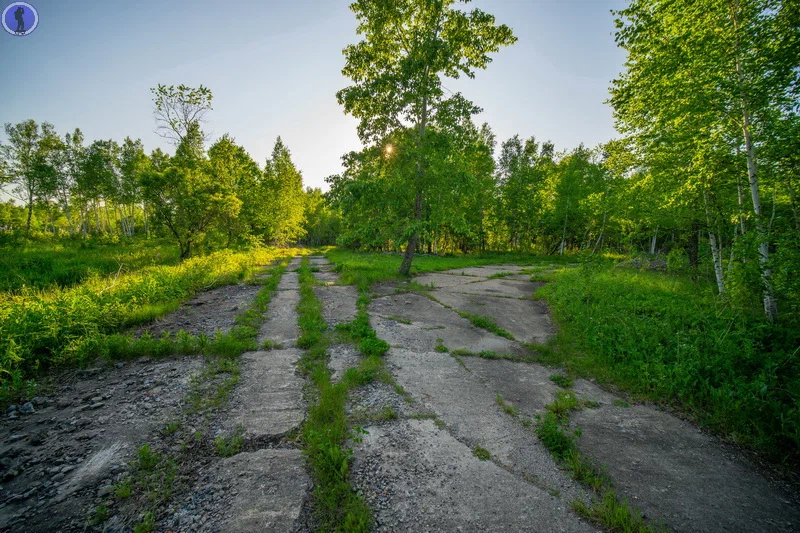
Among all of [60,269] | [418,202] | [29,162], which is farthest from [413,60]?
[29,162]

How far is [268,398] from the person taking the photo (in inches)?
181

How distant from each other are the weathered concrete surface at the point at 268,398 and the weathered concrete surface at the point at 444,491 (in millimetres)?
1235

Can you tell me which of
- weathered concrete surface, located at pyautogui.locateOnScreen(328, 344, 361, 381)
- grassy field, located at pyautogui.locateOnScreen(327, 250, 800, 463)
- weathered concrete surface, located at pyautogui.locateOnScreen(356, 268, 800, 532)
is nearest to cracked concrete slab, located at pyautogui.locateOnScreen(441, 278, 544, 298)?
grassy field, located at pyautogui.locateOnScreen(327, 250, 800, 463)

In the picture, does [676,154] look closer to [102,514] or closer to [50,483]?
[102,514]

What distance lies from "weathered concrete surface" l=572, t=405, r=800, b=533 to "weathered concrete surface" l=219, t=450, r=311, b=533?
3499 mm

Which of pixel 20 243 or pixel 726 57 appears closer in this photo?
pixel 726 57

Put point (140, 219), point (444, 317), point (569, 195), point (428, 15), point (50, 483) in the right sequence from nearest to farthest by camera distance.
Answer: point (50, 483), point (444, 317), point (428, 15), point (569, 195), point (140, 219)

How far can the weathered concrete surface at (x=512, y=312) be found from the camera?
321 inches

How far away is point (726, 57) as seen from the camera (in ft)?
21.5

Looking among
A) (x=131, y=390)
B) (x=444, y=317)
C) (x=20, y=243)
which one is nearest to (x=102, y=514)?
(x=131, y=390)

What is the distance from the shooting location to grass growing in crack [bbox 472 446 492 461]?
11.4ft

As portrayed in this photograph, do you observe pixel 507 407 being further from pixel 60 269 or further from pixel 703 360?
pixel 60 269

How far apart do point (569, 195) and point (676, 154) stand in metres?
26.1

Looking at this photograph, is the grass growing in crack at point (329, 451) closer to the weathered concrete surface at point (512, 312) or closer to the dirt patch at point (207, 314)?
the dirt patch at point (207, 314)
